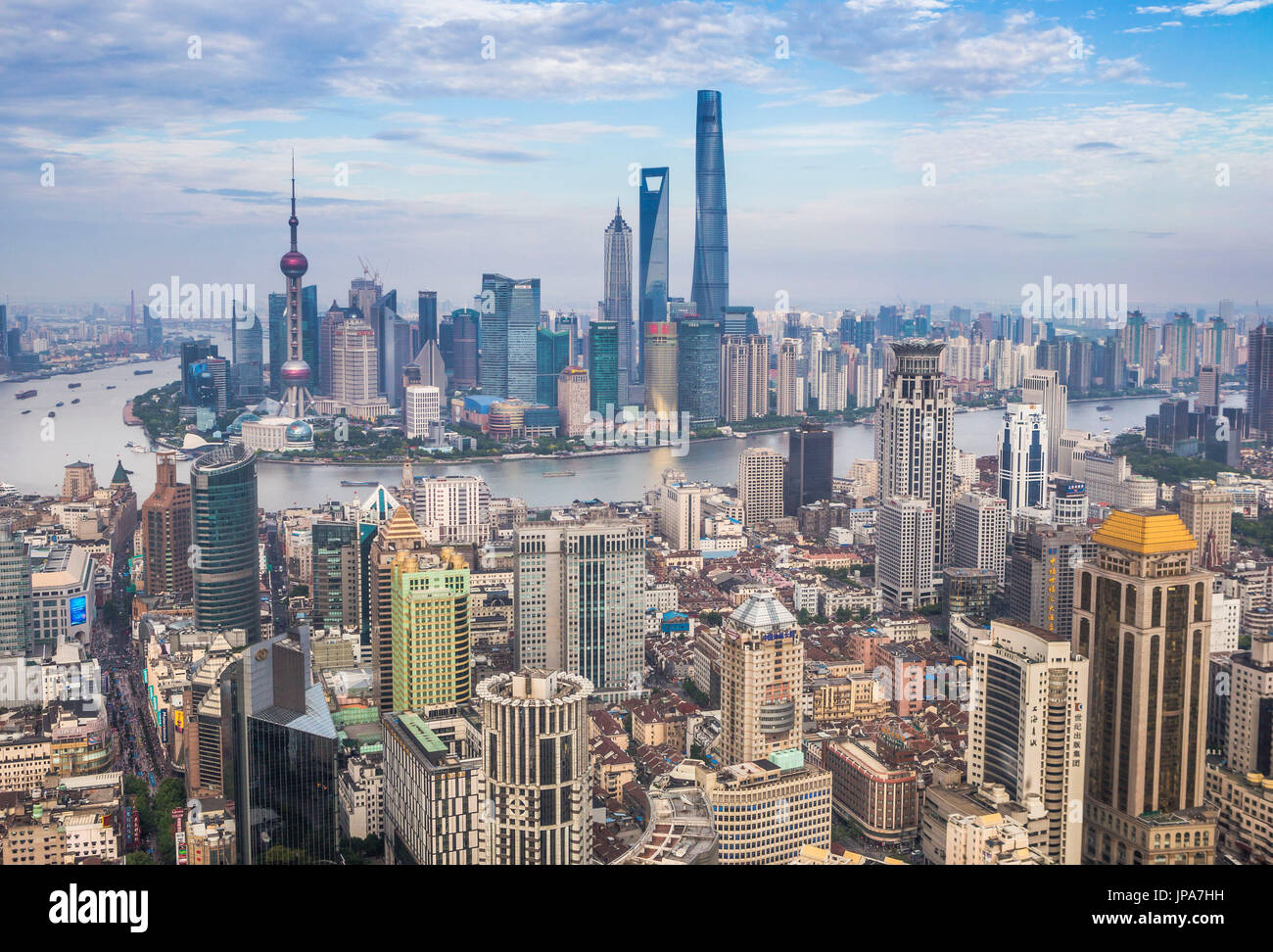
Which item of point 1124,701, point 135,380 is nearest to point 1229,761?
point 1124,701

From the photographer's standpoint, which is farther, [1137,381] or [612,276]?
[612,276]

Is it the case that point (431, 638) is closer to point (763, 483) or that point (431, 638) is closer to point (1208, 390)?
point (763, 483)

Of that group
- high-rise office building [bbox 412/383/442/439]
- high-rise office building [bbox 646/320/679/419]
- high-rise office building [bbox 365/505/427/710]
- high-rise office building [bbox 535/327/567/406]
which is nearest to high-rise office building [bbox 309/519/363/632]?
high-rise office building [bbox 365/505/427/710]

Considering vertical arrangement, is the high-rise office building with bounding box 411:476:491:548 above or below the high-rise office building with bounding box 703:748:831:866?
above

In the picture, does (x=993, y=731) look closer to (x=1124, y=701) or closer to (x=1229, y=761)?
(x=1124, y=701)

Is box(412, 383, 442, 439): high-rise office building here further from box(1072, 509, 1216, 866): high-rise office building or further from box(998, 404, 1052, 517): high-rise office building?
box(1072, 509, 1216, 866): high-rise office building

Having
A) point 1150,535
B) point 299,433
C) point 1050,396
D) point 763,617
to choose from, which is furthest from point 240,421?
point 1150,535
